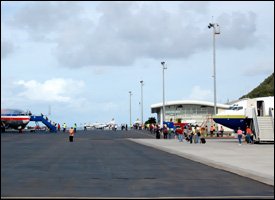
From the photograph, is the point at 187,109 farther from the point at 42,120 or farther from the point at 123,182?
the point at 123,182

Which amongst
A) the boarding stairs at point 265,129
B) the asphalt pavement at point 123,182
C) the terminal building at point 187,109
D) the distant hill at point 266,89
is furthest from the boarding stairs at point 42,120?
the asphalt pavement at point 123,182

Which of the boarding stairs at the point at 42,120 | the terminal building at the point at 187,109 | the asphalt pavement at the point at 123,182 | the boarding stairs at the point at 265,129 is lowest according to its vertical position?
the asphalt pavement at the point at 123,182

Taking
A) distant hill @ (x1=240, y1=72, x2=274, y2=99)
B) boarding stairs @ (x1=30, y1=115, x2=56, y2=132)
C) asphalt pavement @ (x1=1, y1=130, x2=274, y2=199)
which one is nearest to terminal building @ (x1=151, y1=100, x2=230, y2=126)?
distant hill @ (x1=240, y1=72, x2=274, y2=99)

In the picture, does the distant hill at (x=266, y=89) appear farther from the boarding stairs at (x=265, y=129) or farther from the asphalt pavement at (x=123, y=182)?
the asphalt pavement at (x=123, y=182)

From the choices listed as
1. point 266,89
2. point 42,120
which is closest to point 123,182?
point 42,120

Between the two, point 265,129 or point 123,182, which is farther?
point 265,129

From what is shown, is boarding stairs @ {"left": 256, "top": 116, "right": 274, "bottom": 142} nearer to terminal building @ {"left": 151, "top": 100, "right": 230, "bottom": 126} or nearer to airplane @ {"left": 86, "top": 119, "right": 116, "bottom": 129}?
terminal building @ {"left": 151, "top": 100, "right": 230, "bottom": 126}

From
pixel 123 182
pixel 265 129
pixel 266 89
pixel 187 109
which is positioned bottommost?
pixel 123 182

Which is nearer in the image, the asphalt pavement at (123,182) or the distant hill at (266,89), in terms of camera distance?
the asphalt pavement at (123,182)

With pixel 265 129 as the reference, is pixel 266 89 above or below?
above

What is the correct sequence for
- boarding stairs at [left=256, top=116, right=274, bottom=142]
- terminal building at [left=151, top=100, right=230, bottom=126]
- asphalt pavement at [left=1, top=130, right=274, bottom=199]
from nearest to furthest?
asphalt pavement at [left=1, top=130, right=274, bottom=199] < boarding stairs at [left=256, top=116, right=274, bottom=142] < terminal building at [left=151, top=100, right=230, bottom=126]

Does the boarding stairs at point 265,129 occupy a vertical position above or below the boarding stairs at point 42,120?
below

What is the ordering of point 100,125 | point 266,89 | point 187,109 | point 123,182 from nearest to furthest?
point 123,182 → point 187,109 → point 266,89 → point 100,125

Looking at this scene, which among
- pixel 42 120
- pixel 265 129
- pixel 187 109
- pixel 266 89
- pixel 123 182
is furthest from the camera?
pixel 266 89
